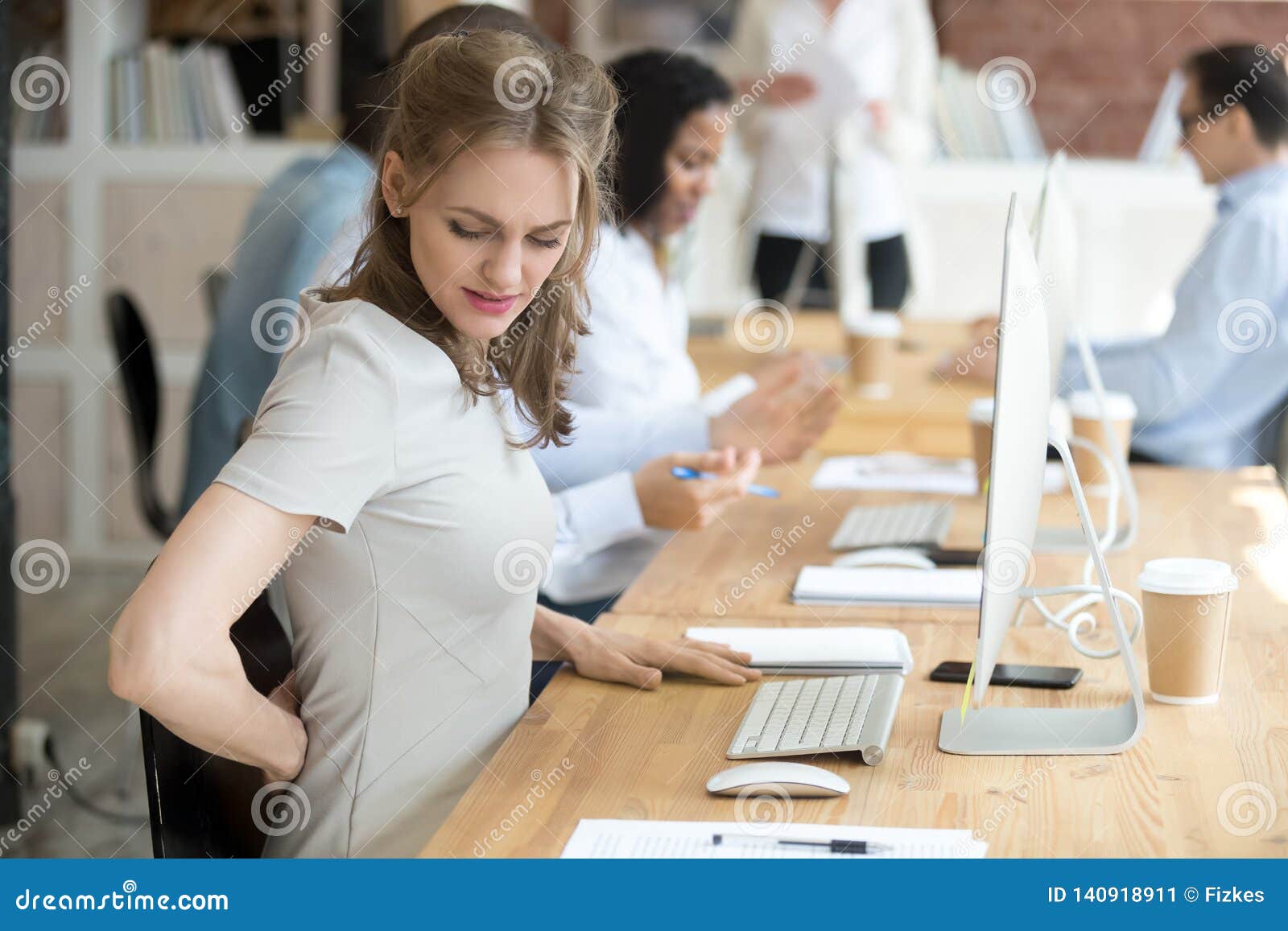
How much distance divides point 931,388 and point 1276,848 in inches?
79.1

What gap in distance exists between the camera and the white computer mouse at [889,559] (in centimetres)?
191

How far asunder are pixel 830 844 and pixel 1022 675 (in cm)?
48

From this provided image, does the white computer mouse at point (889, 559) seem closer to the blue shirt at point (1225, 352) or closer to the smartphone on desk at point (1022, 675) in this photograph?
the smartphone on desk at point (1022, 675)

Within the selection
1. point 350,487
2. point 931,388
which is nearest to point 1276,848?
point 350,487

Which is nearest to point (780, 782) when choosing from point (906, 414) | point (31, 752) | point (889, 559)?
point (889, 559)

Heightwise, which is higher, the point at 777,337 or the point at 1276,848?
the point at 777,337

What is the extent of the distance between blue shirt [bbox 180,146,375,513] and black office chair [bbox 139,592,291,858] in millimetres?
998

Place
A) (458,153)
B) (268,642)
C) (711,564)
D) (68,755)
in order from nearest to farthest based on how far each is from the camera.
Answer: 1. (458,153)
2. (268,642)
3. (711,564)
4. (68,755)

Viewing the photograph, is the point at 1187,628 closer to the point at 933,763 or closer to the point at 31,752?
the point at 933,763

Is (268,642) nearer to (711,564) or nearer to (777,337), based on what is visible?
(711,564)

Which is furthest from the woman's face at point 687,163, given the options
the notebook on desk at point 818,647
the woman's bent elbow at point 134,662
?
the woman's bent elbow at point 134,662

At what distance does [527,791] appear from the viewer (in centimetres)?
118

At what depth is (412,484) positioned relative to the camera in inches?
47.0

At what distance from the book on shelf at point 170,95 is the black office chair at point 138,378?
1746mm
